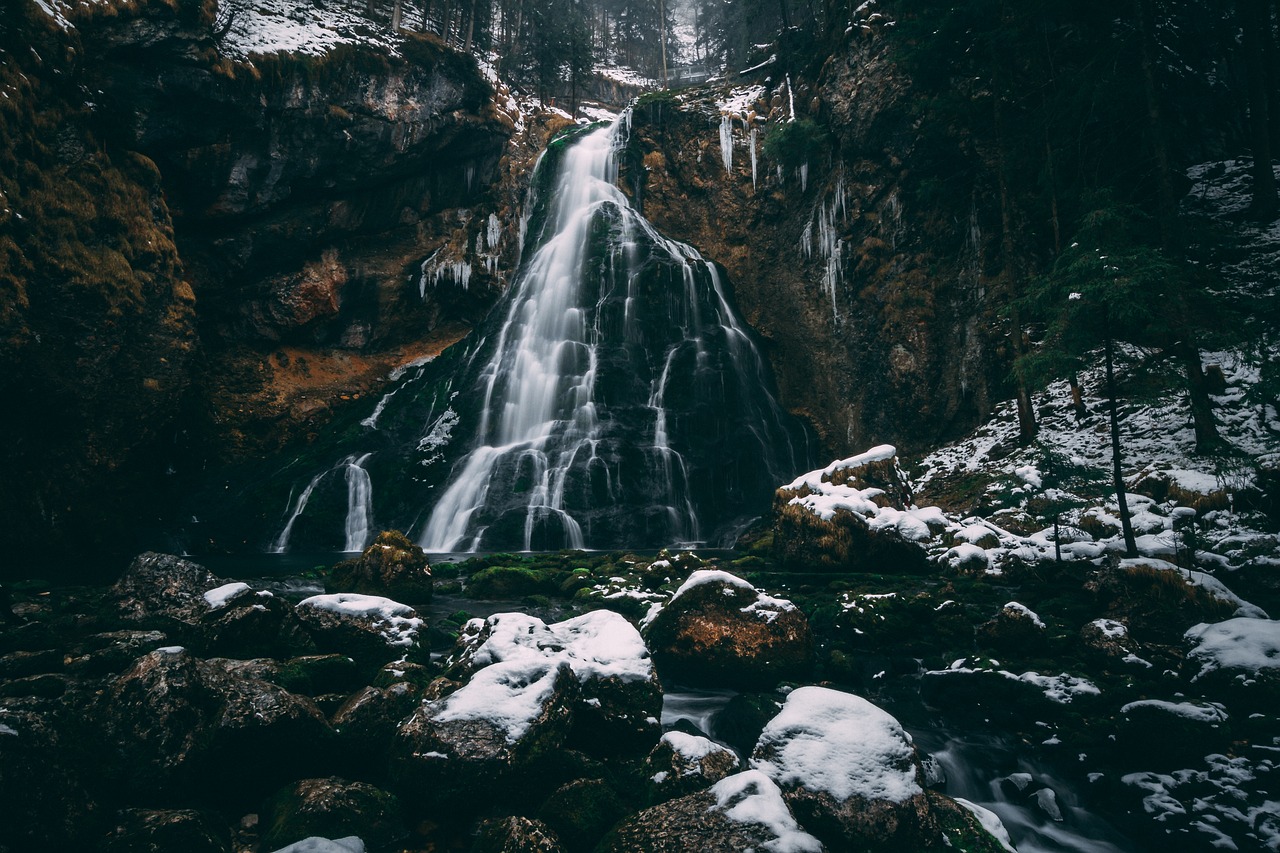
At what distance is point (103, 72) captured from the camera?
17.9m

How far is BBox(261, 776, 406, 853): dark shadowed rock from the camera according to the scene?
13.0 ft

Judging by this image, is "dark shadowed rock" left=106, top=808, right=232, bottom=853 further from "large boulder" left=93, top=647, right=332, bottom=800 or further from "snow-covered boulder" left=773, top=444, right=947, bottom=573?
"snow-covered boulder" left=773, top=444, right=947, bottom=573

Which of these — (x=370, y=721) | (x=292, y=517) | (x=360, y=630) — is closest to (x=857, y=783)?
(x=370, y=721)

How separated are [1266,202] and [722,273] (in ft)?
54.3

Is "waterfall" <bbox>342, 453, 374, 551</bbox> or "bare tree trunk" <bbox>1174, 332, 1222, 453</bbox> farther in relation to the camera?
"waterfall" <bbox>342, 453, 374, 551</bbox>

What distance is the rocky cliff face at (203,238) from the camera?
15398 millimetres

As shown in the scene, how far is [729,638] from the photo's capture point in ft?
23.2

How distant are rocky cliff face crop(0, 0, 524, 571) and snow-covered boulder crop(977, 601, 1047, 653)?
21210mm

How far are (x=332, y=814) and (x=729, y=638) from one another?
4420 mm

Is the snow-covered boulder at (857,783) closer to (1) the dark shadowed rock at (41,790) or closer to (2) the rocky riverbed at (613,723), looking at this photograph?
(2) the rocky riverbed at (613,723)

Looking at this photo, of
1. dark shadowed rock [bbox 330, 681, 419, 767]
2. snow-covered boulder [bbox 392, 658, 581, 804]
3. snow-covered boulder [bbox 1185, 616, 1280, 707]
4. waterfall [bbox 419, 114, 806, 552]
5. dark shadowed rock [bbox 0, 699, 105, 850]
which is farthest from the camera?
waterfall [bbox 419, 114, 806, 552]

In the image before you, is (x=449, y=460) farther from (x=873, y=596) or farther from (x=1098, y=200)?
(x=1098, y=200)

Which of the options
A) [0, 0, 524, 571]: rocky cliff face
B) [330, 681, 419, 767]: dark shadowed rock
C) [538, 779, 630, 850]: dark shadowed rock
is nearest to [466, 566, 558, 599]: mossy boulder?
[330, 681, 419, 767]: dark shadowed rock

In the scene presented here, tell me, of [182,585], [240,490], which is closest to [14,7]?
[240,490]
